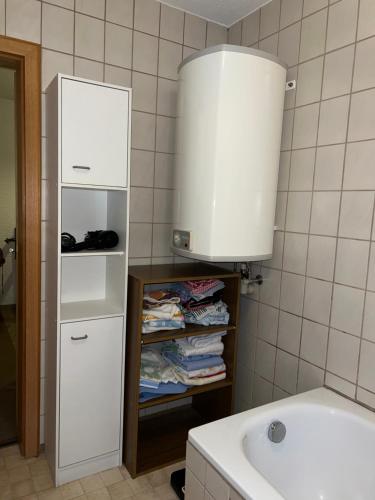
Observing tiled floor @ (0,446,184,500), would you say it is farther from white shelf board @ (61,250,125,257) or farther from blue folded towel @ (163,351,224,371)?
white shelf board @ (61,250,125,257)

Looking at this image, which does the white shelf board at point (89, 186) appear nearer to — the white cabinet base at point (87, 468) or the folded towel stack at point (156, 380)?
the folded towel stack at point (156, 380)

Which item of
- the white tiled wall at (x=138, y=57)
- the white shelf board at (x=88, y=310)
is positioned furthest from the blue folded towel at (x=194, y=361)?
the white tiled wall at (x=138, y=57)

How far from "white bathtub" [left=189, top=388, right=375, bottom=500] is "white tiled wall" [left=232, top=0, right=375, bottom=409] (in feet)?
0.44

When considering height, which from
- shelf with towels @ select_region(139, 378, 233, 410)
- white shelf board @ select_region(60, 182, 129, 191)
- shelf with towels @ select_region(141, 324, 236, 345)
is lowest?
shelf with towels @ select_region(139, 378, 233, 410)

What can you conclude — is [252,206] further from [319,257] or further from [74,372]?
[74,372]

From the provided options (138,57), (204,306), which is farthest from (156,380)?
(138,57)

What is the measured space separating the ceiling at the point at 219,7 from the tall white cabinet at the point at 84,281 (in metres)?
0.73

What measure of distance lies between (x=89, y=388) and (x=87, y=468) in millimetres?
411

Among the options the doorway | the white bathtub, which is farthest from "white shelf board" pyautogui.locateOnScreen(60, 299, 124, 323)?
the doorway

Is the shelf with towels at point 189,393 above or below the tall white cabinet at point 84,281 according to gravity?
below

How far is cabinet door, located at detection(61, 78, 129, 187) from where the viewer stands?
155 centimetres

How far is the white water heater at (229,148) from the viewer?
1.51 metres

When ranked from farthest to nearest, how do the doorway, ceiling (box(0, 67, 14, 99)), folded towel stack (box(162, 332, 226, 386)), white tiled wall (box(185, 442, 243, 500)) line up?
the doorway < ceiling (box(0, 67, 14, 99)) < folded towel stack (box(162, 332, 226, 386)) < white tiled wall (box(185, 442, 243, 500))

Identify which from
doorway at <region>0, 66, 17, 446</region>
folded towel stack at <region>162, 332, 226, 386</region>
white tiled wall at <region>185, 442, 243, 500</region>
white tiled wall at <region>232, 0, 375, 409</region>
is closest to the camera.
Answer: white tiled wall at <region>185, 442, 243, 500</region>
